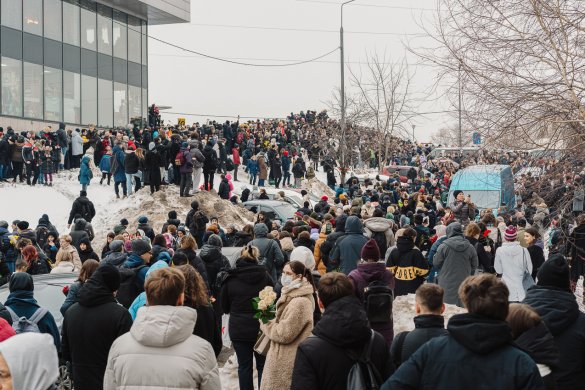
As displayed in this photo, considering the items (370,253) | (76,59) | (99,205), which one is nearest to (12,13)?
(76,59)

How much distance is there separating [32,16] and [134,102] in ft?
31.1

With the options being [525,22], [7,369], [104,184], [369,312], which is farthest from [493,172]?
[104,184]

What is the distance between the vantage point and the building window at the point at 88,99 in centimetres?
4019

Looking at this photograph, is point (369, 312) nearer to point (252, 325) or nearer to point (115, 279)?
point (252, 325)

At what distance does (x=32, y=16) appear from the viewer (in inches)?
1432

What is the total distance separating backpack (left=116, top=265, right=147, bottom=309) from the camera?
9086mm

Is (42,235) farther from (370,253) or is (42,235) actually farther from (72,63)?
(72,63)

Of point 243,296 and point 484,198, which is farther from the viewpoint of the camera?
point 484,198

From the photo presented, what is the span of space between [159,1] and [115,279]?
39.4 meters

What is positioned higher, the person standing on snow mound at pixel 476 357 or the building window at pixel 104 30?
the building window at pixel 104 30

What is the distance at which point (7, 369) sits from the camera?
4.43 metres

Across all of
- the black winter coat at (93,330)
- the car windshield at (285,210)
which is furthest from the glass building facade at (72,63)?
the black winter coat at (93,330)

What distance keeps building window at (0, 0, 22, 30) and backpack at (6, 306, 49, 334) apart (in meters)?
30.5

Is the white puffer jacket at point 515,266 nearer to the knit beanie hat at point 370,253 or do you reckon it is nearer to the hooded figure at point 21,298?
the knit beanie hat at point 370,253
